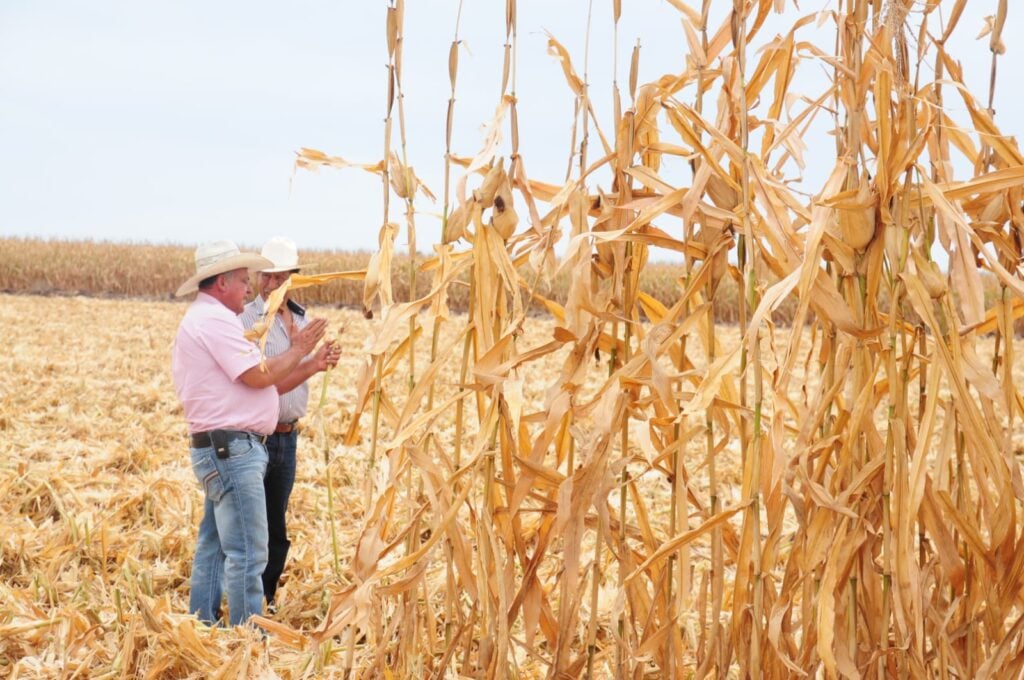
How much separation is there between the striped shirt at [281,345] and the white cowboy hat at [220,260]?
1.00 ft

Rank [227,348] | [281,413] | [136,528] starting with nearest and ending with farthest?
[227,348]
[281,413]
[136,528]

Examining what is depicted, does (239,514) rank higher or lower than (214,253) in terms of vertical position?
lower

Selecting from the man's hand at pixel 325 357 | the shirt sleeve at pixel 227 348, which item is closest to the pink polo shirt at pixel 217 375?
the shirt sleeve at pixel 227 348

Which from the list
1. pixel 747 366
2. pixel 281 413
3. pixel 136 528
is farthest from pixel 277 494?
pixel 747 366

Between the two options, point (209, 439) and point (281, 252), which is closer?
point (209, 439)

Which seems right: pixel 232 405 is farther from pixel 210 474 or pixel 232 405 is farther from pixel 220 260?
pixel 220 260

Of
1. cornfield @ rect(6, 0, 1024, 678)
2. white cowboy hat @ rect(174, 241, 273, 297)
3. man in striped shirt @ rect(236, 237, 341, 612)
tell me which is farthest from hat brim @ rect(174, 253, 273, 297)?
cornfield @ rect(6, 0, 1024, 678)

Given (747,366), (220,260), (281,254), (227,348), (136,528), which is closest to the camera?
(747,366)

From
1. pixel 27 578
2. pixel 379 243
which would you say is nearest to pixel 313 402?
pixel 27 578

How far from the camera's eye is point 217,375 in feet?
11.6

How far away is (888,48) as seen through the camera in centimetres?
185

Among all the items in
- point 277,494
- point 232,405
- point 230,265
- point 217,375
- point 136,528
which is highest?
point 230,265

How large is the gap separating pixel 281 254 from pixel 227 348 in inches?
21.3

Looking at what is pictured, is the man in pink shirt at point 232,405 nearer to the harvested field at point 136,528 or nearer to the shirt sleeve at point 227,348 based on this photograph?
the shirt sleeve at point 227,348
